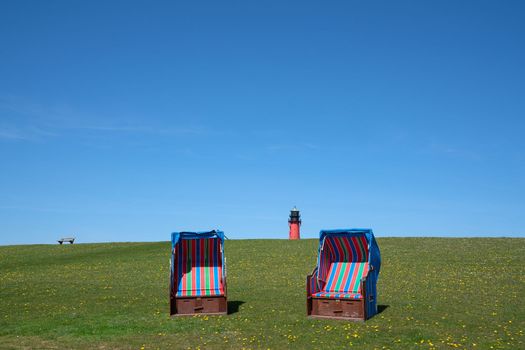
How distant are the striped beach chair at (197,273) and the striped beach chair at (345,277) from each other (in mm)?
3470

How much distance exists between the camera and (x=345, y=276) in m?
20.6

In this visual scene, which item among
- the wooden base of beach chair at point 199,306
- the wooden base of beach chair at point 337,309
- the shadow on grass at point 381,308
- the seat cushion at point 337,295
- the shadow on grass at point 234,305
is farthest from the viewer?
the shadow on grass at point 234,305

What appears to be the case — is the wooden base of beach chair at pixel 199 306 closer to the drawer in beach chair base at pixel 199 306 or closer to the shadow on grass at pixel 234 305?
the drawer in beach chair base at pixel 199 306

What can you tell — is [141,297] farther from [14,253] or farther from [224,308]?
[14,253]

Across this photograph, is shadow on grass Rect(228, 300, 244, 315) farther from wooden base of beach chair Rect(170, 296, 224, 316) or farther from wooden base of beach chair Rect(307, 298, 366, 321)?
wooden base of beach chair Rect(307, 298, 366, 321)

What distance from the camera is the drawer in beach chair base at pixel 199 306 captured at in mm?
19672

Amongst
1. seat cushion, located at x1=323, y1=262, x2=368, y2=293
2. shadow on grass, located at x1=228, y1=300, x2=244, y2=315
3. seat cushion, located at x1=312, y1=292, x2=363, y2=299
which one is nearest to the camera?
seat cushion, located at x1=312, y1=292, x2=363, y2=299

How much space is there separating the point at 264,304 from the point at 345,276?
3.48 metres

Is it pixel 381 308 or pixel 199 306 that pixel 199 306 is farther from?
pixel 381 308

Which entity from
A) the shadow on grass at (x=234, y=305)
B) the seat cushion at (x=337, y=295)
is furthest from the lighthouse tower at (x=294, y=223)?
the seat cushion at (x=337, y=295)

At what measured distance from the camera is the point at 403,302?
71.6ft

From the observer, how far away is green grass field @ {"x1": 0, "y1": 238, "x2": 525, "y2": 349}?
619 inches

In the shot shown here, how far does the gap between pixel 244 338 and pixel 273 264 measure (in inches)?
777

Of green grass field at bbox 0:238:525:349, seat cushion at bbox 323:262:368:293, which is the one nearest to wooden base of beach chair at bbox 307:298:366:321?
green grass field at bbox 0:238:525:349
